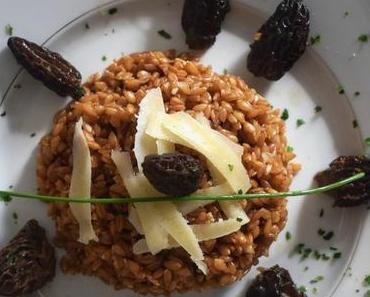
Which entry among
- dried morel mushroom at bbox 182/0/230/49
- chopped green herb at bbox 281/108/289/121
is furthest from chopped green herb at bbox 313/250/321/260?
dried morel mushroom at bbox 182/0/230/49

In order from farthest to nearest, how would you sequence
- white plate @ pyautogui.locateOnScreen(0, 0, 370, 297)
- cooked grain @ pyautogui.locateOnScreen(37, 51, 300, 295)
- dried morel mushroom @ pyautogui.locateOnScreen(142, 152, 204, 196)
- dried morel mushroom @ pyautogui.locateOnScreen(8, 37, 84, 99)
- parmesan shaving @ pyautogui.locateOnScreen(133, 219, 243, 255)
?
white plate @ pyautogui.locateOnScreen(0, 0, 370, 297) → dried morel mushroom @ pyautogui.locateOnScreen(8, 37, 84, 99) → cooked grain @ pyautogui.locateOnScreen(37, 51, 300, 295) → parmesan shaving @ pyautogui.locateOnScreen(133, 219, 243, 255) → dried morel mushroom @ pyautogui.locateOnScreen(142, 152, 204, 196)

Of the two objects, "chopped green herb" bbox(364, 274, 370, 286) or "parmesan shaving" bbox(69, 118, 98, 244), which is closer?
"parmesan shaving" bbox(69, 118, 98, 244)

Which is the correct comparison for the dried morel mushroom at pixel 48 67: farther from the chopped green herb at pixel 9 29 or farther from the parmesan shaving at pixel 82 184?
the parmesan shaving at pixel 82 184

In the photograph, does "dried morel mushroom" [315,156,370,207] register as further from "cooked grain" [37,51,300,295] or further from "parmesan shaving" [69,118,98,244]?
"parmesan shaving" [69,118,98,244]

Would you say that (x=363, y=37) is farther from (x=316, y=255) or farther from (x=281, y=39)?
(x=316, y=255)

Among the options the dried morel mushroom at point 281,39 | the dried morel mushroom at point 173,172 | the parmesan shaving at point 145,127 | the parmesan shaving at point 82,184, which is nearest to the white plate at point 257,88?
the dried morel mushroom at point 281,39

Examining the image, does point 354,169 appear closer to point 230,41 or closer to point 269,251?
point 269,251
